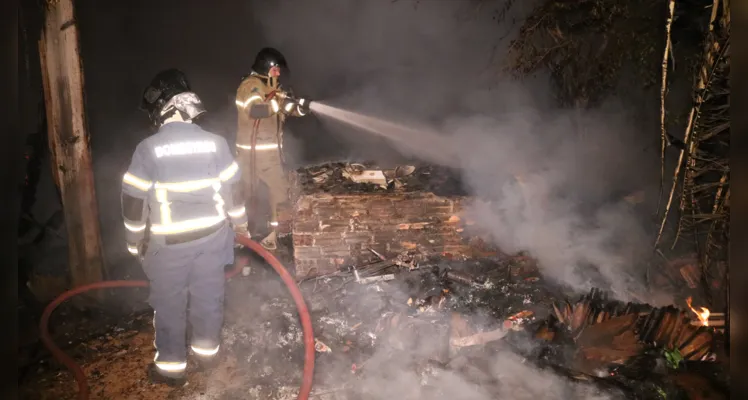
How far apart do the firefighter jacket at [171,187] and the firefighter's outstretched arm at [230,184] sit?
0.06 m

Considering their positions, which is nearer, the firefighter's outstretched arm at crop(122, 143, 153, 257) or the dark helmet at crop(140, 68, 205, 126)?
the firefighter's outstretched arm at crop(122, 143, 153, 257)

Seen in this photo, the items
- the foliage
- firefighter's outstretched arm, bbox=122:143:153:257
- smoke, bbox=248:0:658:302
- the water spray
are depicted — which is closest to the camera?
firefighter's outstretched arm, bbox=122:143:153:257

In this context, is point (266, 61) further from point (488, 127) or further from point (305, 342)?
point (305, 342)

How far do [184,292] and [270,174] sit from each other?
9.44ft

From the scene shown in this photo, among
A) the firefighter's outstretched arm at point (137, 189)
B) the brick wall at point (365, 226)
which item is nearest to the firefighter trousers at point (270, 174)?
the brick wall at point (365, 226)

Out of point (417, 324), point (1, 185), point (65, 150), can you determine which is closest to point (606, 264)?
point (417, 324)

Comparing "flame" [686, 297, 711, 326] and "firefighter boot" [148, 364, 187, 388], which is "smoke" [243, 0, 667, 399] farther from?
"firefighter boot" [148, 364, 187, 388]

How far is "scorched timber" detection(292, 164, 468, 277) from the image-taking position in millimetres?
5590

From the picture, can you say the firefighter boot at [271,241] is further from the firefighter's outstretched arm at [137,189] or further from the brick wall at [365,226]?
the firefighter's outstretched arm at [137,189]

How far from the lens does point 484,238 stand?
5906mm

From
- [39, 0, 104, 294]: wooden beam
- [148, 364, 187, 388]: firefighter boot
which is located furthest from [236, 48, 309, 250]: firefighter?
[148, 364, 187, 388]: firefighter boot

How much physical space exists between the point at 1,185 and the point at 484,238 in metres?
5.47

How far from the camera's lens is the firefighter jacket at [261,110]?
5.98 m

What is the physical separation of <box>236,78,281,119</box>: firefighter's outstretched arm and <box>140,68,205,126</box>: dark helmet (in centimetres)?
217
